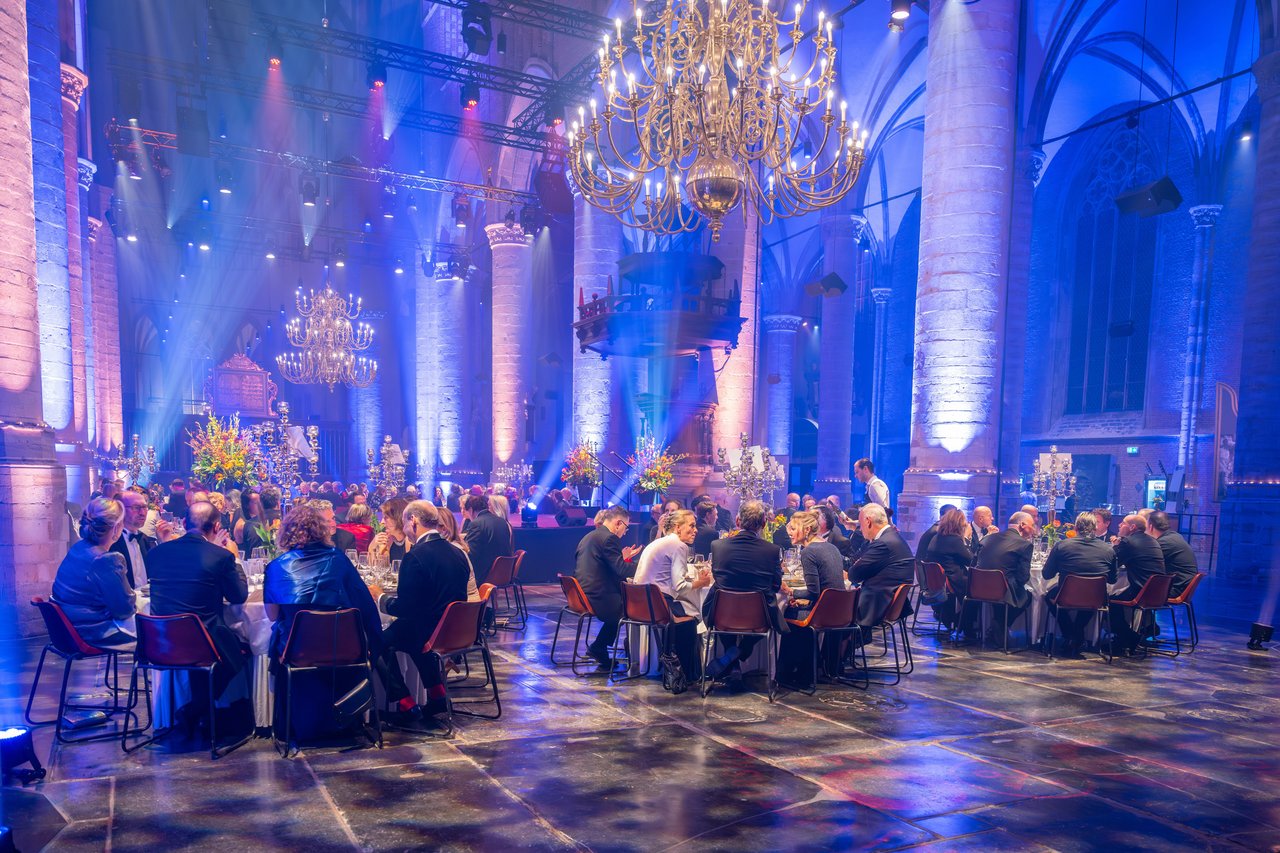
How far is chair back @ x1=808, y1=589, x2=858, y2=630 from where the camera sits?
5.88 m

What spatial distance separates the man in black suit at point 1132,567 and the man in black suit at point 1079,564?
0.17m

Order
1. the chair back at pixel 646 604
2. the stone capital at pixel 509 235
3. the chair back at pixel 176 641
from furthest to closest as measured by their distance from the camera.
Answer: the stone capital at pixel 509 235
the chair back at pixel 646 604
the chair back at pixel 176 641

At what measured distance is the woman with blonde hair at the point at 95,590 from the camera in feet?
16.3

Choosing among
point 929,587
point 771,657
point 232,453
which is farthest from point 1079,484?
point 232,453

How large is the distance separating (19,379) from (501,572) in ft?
15.5

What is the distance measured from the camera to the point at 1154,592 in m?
7.16

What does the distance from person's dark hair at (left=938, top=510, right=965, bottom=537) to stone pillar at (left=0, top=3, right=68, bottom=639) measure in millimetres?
8439

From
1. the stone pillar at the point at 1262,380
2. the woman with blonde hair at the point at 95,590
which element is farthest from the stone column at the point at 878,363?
the woman with blonde hair at the point at 95,590

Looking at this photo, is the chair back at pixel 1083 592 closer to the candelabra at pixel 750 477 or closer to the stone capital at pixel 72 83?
the candelabra at pixel 750 477

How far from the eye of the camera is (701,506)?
25.9 ft

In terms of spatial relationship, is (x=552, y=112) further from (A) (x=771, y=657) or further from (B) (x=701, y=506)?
(A) (x=771, y=657)

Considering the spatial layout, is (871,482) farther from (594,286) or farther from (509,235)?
(509,235)

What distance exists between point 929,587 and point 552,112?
12459 mm

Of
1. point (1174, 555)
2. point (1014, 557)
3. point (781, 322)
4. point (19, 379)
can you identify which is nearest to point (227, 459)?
point (19, 379)
